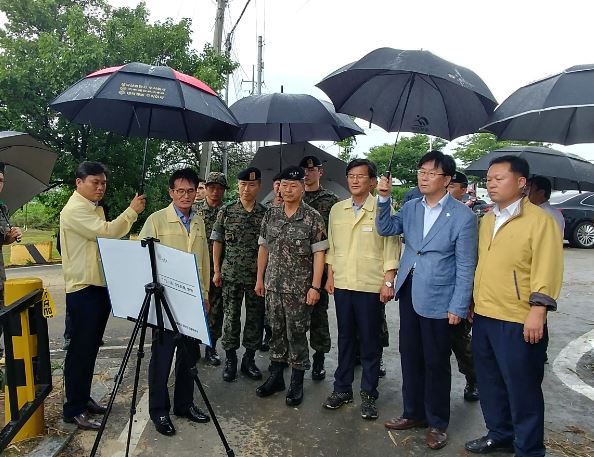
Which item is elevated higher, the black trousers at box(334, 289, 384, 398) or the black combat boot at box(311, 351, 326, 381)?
the black trousers at box(334, 289, 384, 398)

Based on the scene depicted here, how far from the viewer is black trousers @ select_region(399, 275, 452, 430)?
10.7 ft

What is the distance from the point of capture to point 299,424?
3521mm

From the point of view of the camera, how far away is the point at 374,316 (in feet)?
12.0

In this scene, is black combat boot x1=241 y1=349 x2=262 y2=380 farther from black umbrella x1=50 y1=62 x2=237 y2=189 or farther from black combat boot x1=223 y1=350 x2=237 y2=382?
black umbrella x1=50 y1=62 x2=237 y2=189

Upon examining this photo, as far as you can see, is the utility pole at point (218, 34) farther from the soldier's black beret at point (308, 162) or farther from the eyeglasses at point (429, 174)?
the eyeglasses at point (429, 174)

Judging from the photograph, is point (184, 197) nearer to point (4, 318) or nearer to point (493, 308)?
point (4, 318)

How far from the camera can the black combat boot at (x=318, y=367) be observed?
14.3 ft

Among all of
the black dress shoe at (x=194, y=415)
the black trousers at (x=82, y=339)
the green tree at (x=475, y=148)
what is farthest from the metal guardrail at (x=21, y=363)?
the green tree at (x=475, y=148)

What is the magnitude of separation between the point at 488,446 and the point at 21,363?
10.1 ft

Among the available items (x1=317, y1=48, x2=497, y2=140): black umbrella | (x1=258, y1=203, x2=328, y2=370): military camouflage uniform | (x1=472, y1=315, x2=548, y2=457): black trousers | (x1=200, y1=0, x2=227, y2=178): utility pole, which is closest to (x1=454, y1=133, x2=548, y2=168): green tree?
(x1=200, y1=0, x2=227, y2=178): utility pole

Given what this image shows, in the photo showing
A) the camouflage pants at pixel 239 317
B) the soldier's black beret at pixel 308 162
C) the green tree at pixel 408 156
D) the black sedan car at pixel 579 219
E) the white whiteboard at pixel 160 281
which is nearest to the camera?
the white whiteboard at pixel 160 281

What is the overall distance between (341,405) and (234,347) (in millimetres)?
1083

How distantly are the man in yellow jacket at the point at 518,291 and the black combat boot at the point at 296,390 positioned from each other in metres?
1.49

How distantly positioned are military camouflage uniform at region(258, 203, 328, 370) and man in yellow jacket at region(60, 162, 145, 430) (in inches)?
45.7
